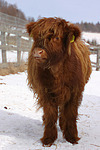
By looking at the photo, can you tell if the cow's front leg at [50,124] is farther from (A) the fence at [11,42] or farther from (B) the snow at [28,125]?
(A) the fence at [11,42]

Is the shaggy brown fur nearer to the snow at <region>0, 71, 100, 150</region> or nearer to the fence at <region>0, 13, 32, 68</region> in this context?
the snow at <region>0, 71, 100, 150</region>

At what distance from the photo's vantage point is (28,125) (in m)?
2.68

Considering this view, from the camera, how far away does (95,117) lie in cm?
322

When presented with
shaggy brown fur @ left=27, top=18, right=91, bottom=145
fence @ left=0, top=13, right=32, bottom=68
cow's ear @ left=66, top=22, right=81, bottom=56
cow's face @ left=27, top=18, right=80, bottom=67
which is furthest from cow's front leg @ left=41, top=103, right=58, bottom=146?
fence @ left=0, top=13, right=32, bottom=68

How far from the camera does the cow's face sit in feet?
6.01

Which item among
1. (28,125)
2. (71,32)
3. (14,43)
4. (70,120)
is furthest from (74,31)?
(14,43)

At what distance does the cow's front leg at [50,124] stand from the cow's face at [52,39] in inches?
23.9

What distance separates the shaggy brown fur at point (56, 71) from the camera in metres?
1.88

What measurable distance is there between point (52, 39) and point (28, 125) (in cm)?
149

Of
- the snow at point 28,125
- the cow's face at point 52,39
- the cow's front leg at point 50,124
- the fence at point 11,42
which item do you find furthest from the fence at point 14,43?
the cow's front leg at point 50,124

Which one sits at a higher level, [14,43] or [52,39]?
[14,43]

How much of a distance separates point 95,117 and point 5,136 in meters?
1.77

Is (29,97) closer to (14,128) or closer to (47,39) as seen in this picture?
(14,128)

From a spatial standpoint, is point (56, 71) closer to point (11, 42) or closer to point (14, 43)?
point (11, 42)
